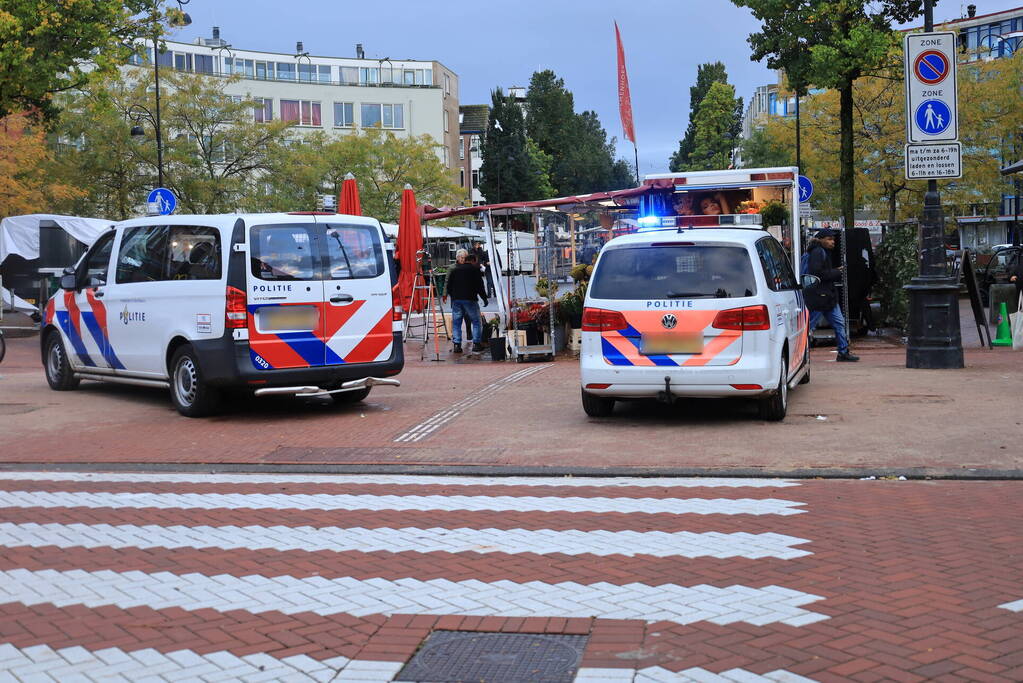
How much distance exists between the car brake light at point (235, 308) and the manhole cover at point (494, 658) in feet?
23.1

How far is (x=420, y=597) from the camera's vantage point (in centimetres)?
541

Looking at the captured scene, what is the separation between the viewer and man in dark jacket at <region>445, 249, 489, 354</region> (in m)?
20.1

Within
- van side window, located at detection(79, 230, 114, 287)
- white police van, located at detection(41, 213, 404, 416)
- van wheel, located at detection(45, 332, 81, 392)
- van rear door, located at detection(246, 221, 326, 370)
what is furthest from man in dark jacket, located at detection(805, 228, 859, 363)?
van wheel, located at detection(45, 332, 81, 392)

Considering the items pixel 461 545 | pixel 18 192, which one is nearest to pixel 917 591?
pixel 461 545

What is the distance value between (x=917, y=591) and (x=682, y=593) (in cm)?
107

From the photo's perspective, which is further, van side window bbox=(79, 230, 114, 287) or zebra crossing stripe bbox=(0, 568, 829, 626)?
van side window bbox=(79, 230, 114, 287)

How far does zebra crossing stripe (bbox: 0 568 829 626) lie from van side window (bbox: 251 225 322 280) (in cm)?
591

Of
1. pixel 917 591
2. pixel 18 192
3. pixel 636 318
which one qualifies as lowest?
pixel 917 591

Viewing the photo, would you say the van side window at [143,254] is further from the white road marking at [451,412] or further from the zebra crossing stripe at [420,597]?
the zebra crossing stripe at [420,597]

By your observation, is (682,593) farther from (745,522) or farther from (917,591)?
(745,522)

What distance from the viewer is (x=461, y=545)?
6434 millimetres

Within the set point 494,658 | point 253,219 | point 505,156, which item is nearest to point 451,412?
point 253,219

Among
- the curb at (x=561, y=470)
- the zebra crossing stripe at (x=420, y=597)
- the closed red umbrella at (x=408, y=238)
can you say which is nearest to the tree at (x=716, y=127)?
the closed red umbrella at (x=408, y=238)

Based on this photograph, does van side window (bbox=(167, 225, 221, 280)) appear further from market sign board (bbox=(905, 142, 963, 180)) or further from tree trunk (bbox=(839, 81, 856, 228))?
tree trunk (bbox=(839, 81, 856, 228))
